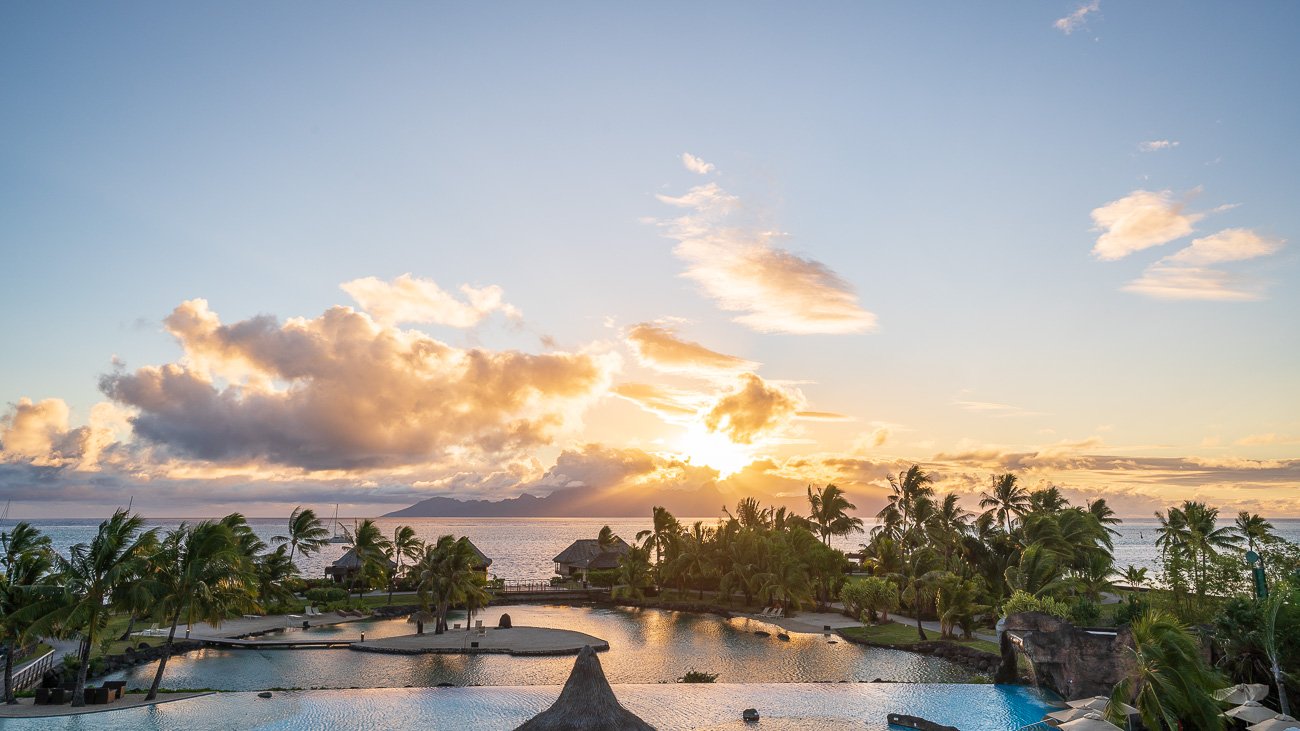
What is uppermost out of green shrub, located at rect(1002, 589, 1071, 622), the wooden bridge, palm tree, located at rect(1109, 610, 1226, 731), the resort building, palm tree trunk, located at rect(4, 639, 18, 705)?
palm tree, located at rect(1109, 610, 1226, 731)

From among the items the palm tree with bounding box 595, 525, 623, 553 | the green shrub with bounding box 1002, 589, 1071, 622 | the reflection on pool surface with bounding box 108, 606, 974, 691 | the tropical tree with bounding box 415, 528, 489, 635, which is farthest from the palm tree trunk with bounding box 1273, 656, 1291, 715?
the palm tree with bounding box 595, 525, 623, 553

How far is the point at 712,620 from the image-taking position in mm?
47656

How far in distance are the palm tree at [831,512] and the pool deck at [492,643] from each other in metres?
27.8

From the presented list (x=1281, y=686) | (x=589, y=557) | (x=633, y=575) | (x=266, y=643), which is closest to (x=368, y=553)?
(x=589, y=557)

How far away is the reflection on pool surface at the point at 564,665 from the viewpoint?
2878cm

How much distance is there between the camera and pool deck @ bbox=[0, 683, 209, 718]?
20188 mm

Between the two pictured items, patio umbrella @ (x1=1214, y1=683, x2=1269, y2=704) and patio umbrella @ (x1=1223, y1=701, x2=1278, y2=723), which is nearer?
patio umbrella @ (x1=1223, y1=701, x2=1278, y2=723)

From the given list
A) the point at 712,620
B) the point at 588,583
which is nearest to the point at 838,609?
the point at 712,620

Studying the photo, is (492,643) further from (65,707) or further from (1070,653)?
(1070,653)

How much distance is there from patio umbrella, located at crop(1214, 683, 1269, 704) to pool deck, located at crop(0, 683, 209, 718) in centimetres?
2846

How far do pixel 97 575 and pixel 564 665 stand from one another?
1758 cm

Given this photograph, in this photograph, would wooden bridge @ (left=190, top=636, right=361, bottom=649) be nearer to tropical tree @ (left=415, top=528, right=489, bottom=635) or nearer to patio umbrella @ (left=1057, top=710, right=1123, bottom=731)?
tropical tree @ (left=415, top=528, right=489, bottom=635)

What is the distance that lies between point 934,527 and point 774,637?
1245cm

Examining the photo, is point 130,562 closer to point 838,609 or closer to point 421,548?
point 421,548
